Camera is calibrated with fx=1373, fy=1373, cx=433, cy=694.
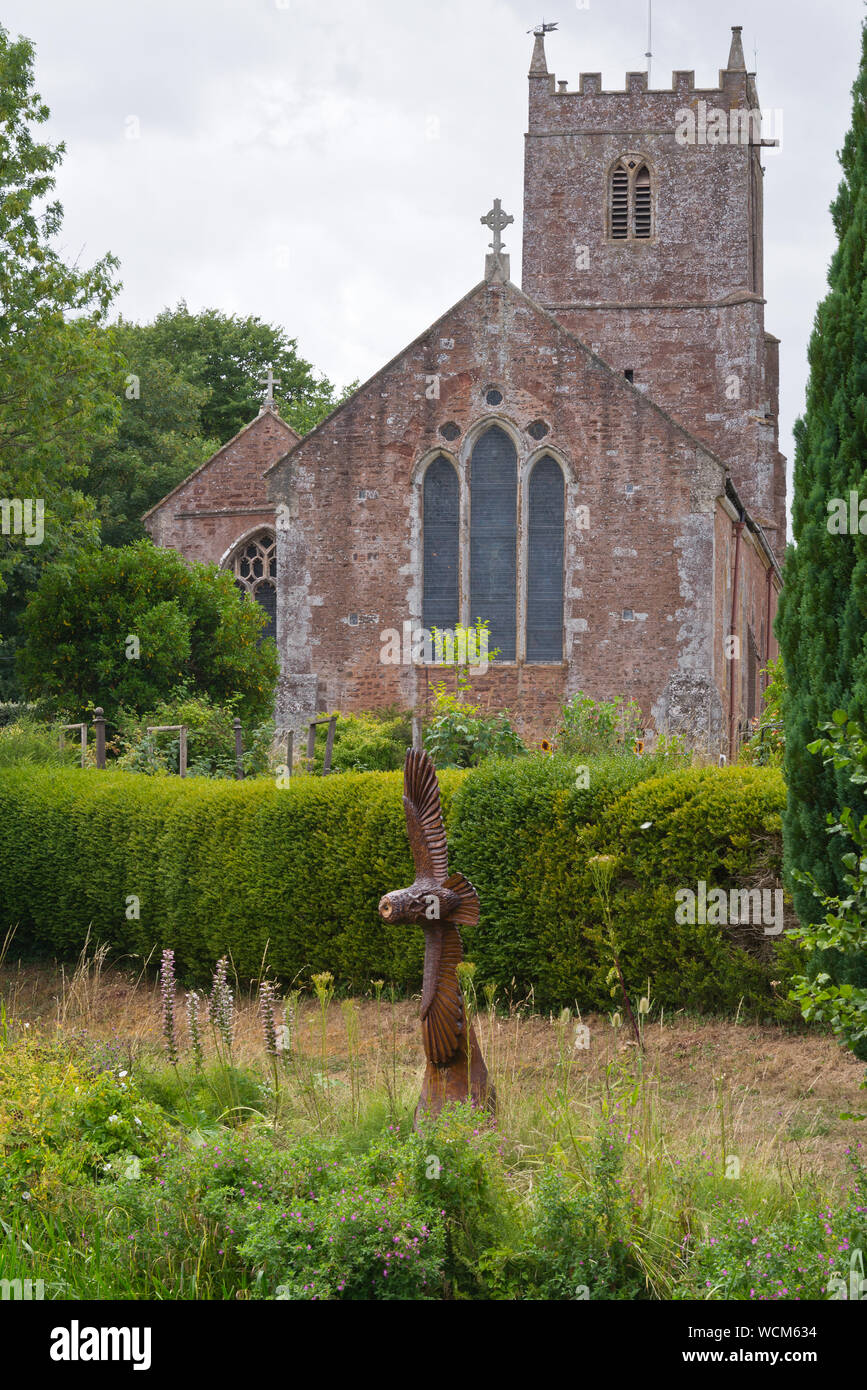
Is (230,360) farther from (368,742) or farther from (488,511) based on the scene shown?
(368,742)

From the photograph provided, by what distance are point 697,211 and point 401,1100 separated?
28.1 m

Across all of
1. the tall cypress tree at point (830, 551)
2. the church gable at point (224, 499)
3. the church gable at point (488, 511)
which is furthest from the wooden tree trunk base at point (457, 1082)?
the church gable at point (224, 499)

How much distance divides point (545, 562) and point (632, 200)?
Answer: 1372 centimetres

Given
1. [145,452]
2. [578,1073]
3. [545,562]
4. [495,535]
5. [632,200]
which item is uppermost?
[632,200]

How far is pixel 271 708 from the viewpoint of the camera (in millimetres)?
23188

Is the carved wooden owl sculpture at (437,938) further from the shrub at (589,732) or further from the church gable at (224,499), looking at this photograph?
the church gable at (224,499)

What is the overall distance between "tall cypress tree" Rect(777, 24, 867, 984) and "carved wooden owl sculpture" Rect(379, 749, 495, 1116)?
223cm

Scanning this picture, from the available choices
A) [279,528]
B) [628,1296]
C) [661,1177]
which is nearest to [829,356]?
[661,1177]

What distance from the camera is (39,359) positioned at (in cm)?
2009

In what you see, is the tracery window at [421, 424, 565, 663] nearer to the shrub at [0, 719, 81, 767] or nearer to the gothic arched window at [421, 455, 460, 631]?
the gothic arched window at [421, 455, 460, 631]

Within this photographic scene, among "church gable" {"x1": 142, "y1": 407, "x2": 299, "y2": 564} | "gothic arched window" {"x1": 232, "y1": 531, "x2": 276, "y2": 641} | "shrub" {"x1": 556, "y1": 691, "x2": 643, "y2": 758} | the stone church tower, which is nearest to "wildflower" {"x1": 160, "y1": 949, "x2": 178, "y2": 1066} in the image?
"shrub" {"x1": 556, "y1": 691, "x2": 643, "y2": 758}

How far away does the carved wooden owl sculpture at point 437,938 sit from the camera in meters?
6.07

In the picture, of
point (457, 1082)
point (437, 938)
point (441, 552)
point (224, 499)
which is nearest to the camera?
point (457, 1082)

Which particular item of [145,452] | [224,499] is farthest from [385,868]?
[145,452]
